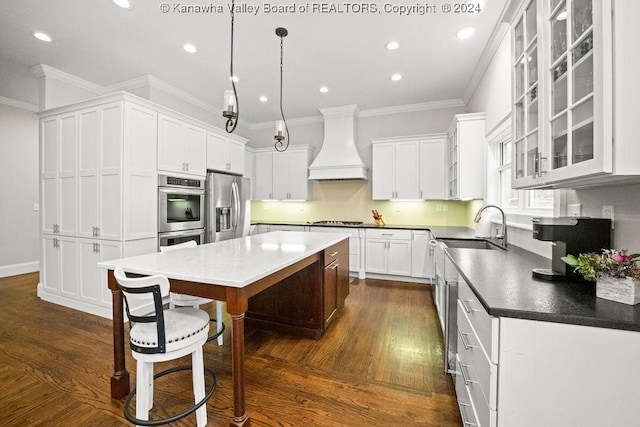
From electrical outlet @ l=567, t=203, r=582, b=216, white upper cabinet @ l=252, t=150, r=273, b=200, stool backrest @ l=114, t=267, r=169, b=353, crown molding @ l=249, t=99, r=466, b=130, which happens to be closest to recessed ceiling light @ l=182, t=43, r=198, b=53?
white upper cabinet @ l=252, t=150, r=273, b=200

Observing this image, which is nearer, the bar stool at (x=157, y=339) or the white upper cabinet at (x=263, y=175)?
the bar stool at (x=157, y=339)

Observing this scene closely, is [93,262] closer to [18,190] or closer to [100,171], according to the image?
[100,171]

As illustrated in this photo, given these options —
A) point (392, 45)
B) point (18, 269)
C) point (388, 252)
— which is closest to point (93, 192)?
point (18, 269)

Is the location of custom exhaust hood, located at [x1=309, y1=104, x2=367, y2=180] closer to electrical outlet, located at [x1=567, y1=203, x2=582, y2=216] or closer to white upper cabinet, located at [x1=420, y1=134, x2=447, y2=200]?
white upper cabinet, located at [x1=420, y1=134, x2=447, y2=200]

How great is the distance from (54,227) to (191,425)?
11.2 ft

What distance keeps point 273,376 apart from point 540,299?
1.76m

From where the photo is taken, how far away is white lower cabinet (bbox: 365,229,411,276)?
4.41 m

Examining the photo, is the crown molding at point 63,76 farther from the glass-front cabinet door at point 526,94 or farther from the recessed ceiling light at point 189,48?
the glass-front cabinet door at point 526,94

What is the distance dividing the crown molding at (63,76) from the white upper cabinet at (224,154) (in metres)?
1.78

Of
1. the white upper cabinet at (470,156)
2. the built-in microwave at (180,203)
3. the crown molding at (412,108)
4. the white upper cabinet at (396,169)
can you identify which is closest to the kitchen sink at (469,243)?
the white upper cabinet at (470,156)

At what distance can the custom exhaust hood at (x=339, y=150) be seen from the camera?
5039mm

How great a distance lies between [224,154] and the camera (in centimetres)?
448

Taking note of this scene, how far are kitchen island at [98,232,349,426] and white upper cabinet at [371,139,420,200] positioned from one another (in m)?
2.84

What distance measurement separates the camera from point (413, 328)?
Result: 2.81m
